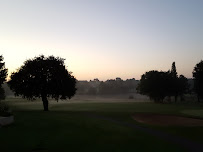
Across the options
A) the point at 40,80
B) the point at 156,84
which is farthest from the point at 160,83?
the point at 40,80

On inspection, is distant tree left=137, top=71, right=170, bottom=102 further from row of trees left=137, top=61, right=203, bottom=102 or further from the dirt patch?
the dirt patch

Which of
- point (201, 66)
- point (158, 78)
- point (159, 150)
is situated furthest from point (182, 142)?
point (201, 66)

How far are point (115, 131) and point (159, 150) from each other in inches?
359

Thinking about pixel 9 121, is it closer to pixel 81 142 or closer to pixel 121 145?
pixel 81 142

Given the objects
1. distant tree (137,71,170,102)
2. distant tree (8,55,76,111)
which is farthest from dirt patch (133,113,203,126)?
distant tree (137,71,170,102)

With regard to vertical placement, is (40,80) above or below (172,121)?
above

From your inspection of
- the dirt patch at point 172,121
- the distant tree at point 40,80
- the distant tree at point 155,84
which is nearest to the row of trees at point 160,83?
the distant tree at point 155,84

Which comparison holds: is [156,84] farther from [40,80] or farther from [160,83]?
[40,80]

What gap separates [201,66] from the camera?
10169 cm

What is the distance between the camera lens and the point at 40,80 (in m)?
57.9

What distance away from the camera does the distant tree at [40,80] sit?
2276 inches

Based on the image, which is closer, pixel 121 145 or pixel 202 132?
pixel 121 145

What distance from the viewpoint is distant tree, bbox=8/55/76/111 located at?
5781cm

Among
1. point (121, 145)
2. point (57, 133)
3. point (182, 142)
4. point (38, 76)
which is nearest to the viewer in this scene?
point (121, 145)
